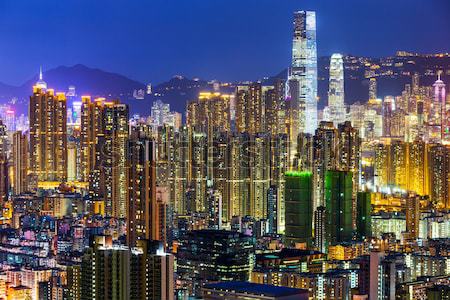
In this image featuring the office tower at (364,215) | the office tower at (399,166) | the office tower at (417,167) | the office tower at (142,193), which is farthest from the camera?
the office tower at (399,166)

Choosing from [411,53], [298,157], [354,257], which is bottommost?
[354,257]

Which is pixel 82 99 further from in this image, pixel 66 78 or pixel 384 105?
pixel 384 105

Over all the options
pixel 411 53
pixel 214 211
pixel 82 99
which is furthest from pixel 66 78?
pixel 411 53

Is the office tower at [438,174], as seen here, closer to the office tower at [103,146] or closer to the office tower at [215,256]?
the office tower at [103,146]

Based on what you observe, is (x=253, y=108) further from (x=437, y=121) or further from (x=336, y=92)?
(x=437, y=121)

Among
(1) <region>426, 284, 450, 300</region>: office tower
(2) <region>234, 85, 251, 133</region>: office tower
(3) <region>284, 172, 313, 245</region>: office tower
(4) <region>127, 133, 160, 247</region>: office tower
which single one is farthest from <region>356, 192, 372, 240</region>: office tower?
(1) <region>426, 284, 450, 300</region>: office tower

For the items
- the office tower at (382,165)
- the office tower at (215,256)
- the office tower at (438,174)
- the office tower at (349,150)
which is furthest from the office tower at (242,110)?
the office tower at (215,256)
